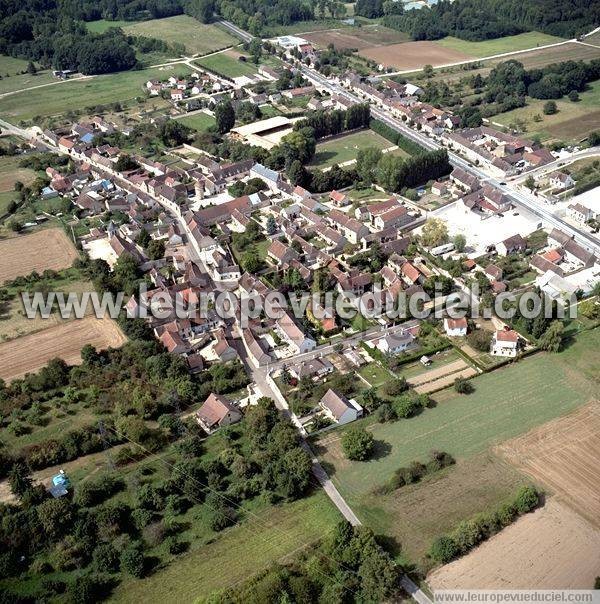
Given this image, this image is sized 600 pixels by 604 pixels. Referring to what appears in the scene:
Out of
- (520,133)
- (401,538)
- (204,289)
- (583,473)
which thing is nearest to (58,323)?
(204,289)

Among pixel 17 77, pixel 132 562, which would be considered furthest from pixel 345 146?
pixel 17 77

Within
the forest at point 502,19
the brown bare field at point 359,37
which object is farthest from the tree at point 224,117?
the forest at point 502,19

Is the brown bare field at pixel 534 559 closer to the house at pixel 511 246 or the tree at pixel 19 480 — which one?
the tree at pixel 19 480

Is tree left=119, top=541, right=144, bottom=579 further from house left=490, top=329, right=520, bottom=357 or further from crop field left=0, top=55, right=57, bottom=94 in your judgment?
crop field left=0, top=55, right=57, bottom=94

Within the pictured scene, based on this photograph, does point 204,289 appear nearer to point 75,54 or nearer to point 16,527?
point 16,527

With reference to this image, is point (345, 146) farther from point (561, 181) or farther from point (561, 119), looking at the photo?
point (561, 119)
